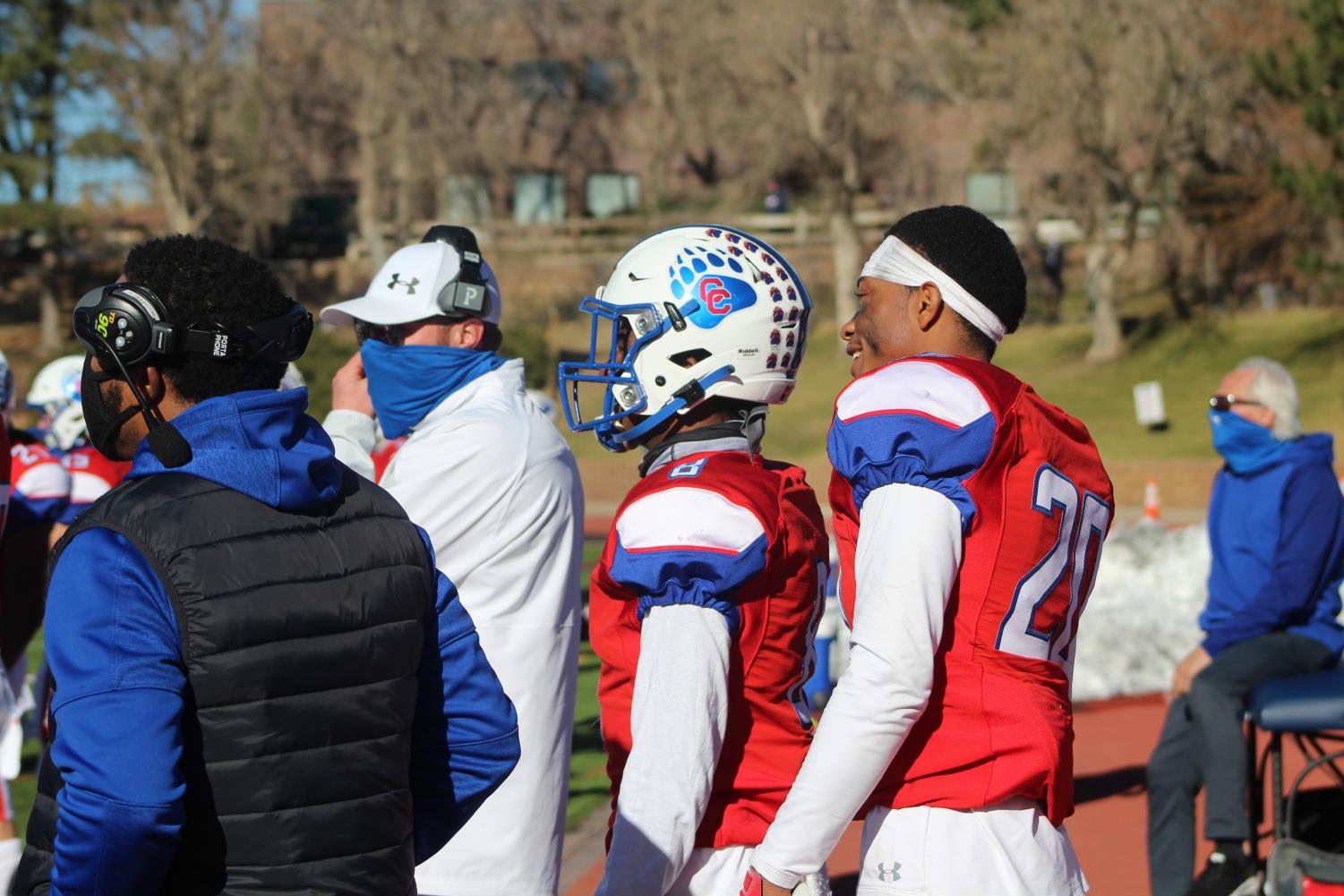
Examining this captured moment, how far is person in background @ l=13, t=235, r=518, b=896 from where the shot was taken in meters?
2.30

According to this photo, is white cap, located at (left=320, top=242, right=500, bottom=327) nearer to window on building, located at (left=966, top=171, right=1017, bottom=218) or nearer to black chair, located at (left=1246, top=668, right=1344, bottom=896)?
black chair, located at (left=1246, top=668, right=1344, bottom=896)

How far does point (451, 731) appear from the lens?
9.37ft

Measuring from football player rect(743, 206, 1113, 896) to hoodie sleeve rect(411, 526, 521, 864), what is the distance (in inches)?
21.2

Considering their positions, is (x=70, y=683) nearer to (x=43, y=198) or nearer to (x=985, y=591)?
(x=985, y=591)

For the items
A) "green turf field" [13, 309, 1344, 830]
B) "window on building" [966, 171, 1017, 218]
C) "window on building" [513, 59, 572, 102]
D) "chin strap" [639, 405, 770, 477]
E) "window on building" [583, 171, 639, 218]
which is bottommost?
"green turf field" [13, 309, 1344, 830]

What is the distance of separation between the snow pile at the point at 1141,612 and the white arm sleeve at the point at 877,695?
8.45m

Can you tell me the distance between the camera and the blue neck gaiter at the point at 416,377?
170 inches

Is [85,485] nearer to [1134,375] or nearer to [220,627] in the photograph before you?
[220,627]

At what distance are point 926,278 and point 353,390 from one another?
2.19m

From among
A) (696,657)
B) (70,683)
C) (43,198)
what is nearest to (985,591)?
(696,657)

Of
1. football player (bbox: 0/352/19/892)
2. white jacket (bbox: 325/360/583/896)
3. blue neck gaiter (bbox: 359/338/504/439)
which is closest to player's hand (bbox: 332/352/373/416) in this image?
blue neck gaiter (bbox: 359/338/504/439)

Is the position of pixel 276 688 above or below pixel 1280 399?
above

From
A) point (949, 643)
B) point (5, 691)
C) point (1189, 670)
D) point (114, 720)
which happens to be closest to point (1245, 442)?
point (1189, 670)

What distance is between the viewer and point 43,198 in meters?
44.0
